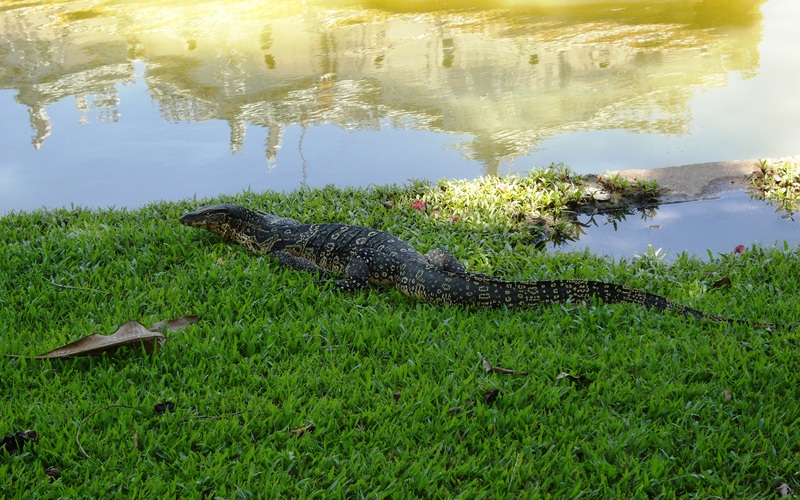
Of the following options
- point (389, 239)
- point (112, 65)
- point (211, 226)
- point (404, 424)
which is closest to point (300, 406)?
point (404, 424)

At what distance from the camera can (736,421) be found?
346 centimetres

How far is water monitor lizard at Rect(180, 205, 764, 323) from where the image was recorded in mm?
4539

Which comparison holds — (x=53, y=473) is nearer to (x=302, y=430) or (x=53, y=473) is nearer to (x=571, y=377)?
(x=302, y=430)

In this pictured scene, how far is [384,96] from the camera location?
963 centimetres

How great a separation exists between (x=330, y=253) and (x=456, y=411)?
2060 mm

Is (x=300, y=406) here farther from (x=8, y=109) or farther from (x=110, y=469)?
(x=8, y=109)

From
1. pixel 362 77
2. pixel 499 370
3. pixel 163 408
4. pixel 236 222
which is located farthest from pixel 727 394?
pixel 362 77

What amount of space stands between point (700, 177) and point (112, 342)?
5310mm

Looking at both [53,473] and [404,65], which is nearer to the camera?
[53,473]

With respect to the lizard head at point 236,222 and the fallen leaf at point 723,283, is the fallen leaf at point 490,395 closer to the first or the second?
the fallen leaf at point 723,283

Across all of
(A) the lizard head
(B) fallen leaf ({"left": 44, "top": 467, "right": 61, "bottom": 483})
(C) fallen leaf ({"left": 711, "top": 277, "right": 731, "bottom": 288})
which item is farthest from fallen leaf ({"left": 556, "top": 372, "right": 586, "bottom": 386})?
(A) the lizard head

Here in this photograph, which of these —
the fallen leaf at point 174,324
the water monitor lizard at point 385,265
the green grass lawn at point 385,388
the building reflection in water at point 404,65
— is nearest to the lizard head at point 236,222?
the water monitor lizard at point 385,265

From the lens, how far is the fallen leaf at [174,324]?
13.8 feet

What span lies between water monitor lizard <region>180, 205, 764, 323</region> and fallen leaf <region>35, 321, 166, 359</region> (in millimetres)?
1335
